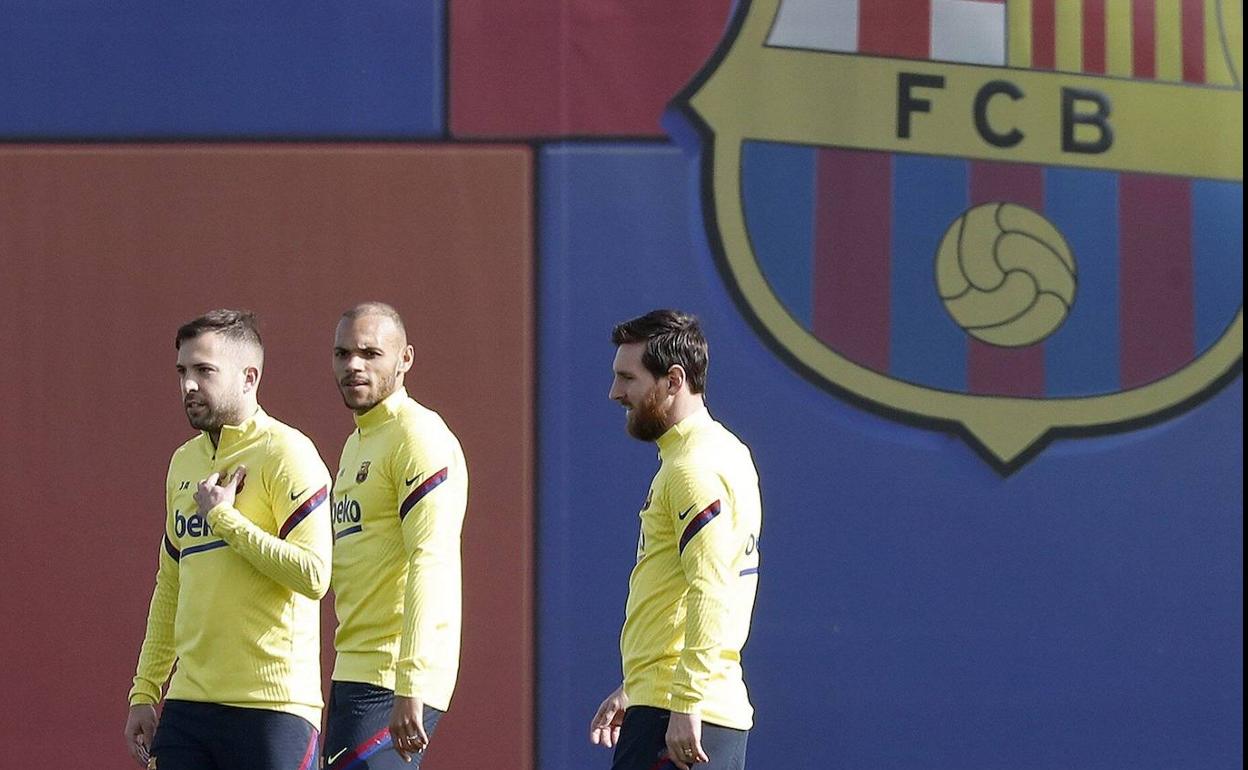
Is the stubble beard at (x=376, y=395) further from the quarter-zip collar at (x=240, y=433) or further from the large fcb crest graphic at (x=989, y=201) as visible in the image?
the large fcb crest graphic at (x=989, y=201)

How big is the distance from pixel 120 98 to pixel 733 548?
9.35ft

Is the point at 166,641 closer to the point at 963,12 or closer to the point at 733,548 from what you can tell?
the point at 733,548

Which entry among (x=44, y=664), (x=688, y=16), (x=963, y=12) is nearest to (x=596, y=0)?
(x=688, y=16)

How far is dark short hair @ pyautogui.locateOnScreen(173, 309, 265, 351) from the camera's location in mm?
3926

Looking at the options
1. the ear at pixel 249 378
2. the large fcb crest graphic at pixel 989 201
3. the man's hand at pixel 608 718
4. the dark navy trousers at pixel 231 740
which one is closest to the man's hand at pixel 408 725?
the dark navy trousers at pixel 231 740

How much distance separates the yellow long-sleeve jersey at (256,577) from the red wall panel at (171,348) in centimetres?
135

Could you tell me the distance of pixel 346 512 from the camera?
395 cm

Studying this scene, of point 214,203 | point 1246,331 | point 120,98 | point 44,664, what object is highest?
point 120,98

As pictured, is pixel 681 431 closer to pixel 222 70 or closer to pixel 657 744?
pixel 657 744

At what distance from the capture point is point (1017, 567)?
5242 mm

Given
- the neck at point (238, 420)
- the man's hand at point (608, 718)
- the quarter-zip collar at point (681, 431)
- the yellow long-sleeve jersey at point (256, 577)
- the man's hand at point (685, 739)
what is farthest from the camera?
the neck at point (238, 420)

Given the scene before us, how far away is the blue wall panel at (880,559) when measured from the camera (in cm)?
521

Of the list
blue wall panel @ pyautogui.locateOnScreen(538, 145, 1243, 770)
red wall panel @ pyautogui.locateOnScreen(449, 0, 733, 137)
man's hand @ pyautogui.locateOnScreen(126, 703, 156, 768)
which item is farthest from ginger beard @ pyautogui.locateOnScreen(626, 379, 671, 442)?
red wall panel @ pyautogui.locateOnScreen(449, 0, 733, 137)

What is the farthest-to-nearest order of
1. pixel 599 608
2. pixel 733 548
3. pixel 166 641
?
pixel 599 608 → pixel 166 641 → pixel 733 548
